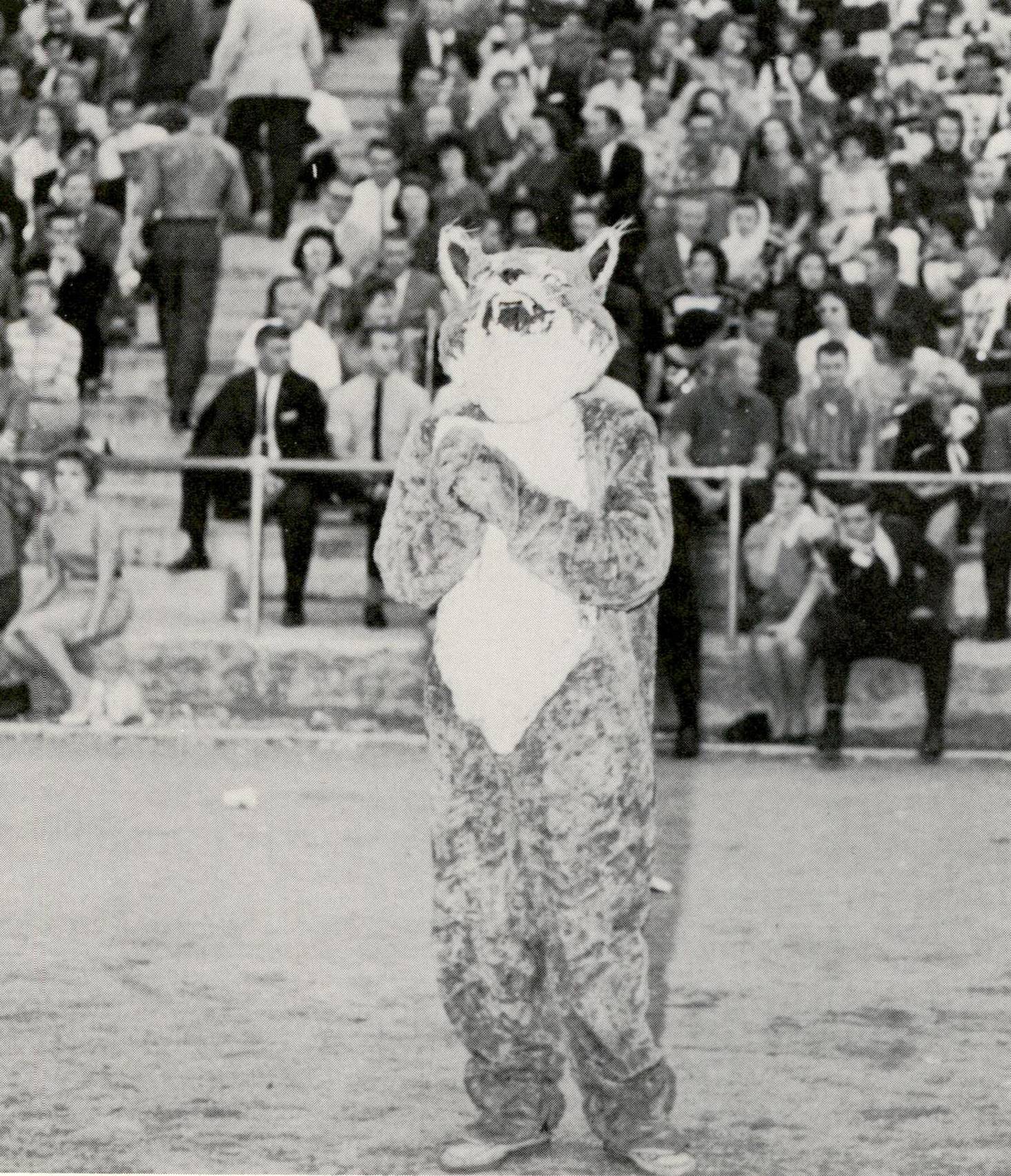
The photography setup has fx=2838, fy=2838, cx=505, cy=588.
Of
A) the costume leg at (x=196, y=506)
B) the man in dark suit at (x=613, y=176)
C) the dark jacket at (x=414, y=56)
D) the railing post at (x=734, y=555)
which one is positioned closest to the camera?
the railing post at (x=734, y=555)

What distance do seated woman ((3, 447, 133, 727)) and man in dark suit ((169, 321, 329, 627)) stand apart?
2.19 ft

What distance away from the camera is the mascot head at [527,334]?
5637 mm

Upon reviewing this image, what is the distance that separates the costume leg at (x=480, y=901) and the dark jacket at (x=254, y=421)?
7583mm

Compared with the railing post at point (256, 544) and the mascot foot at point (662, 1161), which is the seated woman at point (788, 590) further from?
the mascot foot at point (662, 1161)

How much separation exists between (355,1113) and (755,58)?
12.5 meters

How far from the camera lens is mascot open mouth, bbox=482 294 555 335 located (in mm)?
5641

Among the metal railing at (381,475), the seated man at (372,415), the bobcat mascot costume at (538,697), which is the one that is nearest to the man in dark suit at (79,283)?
the metal railing at (381,475)

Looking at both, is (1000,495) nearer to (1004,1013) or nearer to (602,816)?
(1004,1013)

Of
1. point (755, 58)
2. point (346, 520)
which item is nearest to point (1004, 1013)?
point (346, 520)

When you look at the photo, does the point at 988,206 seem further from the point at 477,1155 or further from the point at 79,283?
the point at 477,1155

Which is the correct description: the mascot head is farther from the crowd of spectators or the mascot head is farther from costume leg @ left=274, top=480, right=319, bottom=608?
costume leg @ left=274, top=480, right=319, bottom=608

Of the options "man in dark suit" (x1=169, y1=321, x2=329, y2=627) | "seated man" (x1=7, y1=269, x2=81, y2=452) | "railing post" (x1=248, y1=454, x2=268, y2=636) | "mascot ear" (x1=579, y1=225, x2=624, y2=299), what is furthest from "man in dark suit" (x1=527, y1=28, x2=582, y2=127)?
"mascot ear" (x1=579, y1=225, x2=624, y2=299)

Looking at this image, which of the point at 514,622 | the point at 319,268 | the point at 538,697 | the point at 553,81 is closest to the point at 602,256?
the point at 514,622

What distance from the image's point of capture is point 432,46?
17.5 meters
